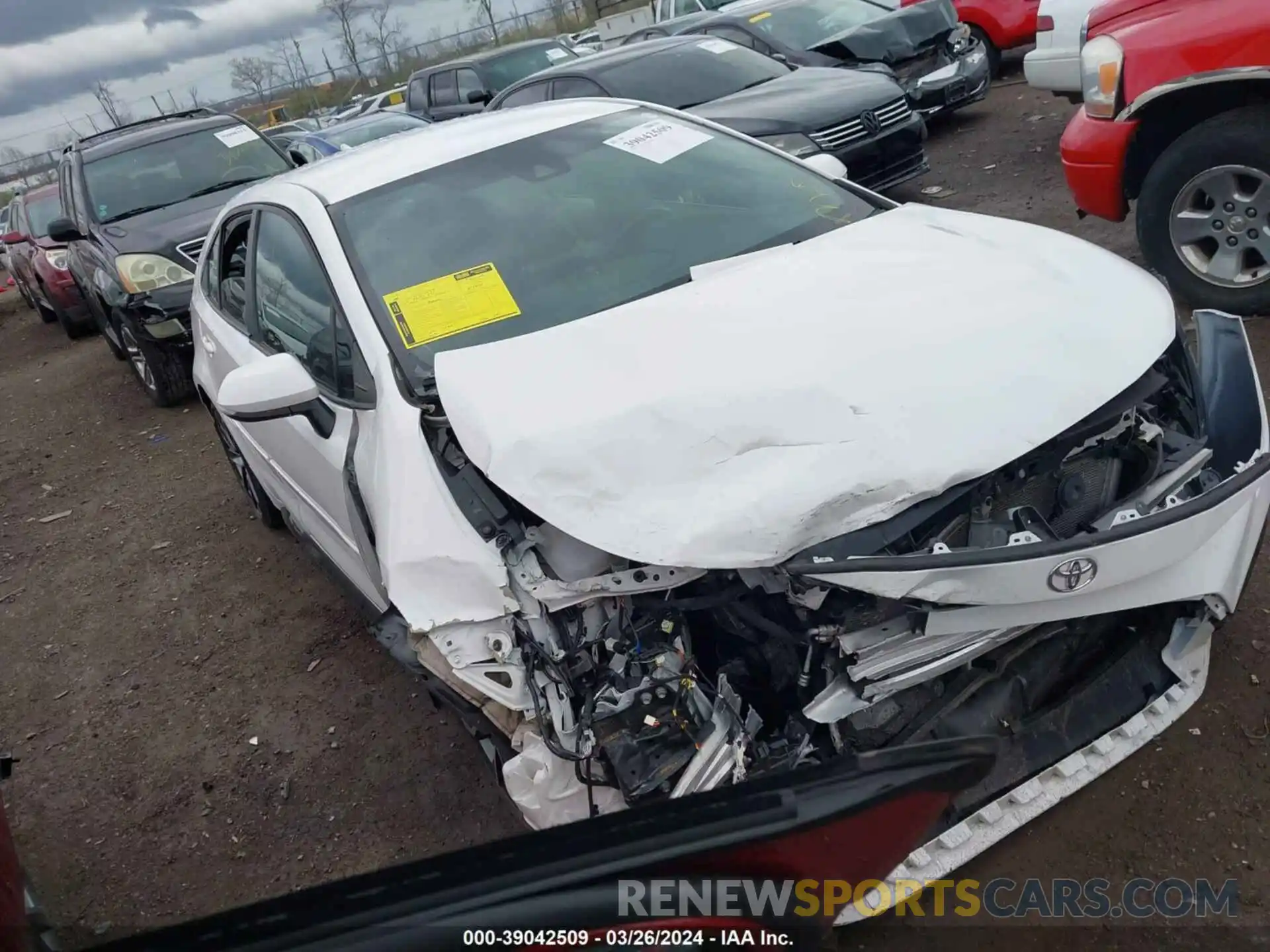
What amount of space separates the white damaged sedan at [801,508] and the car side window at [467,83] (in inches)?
372

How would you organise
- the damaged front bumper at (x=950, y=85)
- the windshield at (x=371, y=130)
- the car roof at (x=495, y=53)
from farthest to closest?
the car roof at (x=495, y=53) → the windshield at (x=371, y=130) → the damaged front bumper at (x=950, y=85)

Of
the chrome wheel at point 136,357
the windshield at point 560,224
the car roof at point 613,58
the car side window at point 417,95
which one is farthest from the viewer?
the car side window at point 417,95

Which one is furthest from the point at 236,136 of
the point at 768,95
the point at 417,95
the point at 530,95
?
the point at 417,95

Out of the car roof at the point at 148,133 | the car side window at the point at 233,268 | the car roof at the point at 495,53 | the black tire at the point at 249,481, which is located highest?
the car side window at the point at 233,268

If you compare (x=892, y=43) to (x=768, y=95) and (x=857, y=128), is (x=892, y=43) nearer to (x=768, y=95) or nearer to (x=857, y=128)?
(x=768, y=95)

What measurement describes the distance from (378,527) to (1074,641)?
1.61 m

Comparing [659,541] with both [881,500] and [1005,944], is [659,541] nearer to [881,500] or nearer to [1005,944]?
[881,500]

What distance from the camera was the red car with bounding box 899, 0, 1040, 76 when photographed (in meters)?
8.79

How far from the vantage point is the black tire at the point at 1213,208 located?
370 centimetres

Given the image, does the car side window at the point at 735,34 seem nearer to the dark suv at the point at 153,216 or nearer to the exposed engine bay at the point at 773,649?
the dark suv at the point at 153,216

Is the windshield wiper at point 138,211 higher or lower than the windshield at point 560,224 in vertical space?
lower

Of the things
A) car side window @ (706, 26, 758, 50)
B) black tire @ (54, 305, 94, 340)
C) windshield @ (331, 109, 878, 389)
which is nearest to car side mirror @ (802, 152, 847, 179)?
windshield @ (331, 109, 878, 389)

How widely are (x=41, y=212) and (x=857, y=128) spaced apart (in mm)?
9705

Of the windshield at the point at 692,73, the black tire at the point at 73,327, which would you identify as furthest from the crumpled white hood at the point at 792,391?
the black tire at the point at 73,327
